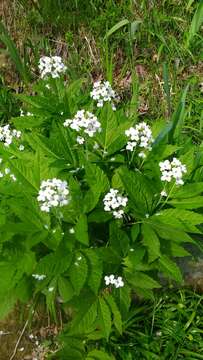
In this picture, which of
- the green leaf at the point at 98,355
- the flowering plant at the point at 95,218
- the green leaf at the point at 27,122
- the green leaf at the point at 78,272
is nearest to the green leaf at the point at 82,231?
the flowering plant at the point at 95,218

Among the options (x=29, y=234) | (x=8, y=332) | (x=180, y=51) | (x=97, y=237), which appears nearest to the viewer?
(x=29, y=234)

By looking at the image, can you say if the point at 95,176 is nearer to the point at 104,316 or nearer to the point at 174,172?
the point at 174,172

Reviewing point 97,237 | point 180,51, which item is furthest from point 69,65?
point 97,237

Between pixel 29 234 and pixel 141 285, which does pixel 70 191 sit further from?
pixel 141 285

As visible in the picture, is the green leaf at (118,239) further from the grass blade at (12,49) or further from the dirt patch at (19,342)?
the grass blade at (12,49)

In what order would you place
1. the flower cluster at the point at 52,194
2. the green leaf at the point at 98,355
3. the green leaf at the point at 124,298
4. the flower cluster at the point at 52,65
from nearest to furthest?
the flower cluster at the point at 52,194 < the green leaf at the point at 124,298 < the green leaf at the point at 98,355 < the flower cluster at the point at 52,65

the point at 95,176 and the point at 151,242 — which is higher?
the point at 95,176

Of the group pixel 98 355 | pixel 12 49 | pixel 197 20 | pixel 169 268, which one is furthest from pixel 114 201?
pixel 197 20
